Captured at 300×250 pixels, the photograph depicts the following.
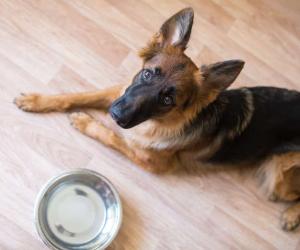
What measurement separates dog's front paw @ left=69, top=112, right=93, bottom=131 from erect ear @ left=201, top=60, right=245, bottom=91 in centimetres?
93

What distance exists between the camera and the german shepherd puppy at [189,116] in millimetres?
2244

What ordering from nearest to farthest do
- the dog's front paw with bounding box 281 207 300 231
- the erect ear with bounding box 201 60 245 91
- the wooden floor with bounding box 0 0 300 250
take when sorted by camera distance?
1. the erect ear with bounding box 201 60 245 91
2. the wooden floor with bounding box 0 0 300 250
3. the dog's front paw with bounding box 281 207 300 231

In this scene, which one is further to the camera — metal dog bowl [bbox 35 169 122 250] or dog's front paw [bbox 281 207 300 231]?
dog's front paw [bbox 281 207 300 231]

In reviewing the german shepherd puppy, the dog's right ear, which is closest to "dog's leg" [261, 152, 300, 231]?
the german shepherd puppy

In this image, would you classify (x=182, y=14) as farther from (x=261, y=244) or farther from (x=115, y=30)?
(x=261, y=244)

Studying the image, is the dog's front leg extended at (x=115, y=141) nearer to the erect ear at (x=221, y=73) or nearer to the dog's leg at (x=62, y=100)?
the dog's leg at (x=62, y=100)

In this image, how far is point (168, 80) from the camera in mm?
2225

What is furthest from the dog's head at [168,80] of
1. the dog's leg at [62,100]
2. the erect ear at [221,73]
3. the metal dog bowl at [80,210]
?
the metal dog bowl at [80,210]

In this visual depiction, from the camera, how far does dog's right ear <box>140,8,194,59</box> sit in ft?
7.26

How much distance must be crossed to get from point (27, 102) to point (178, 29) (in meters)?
1.14

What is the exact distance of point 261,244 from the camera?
291 centimetres

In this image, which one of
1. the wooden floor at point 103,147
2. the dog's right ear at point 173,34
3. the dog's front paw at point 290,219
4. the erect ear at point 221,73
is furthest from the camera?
the dog's front paw at point 290,219

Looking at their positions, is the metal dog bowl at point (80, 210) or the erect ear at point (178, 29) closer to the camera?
the erect ear at point (178, 29)

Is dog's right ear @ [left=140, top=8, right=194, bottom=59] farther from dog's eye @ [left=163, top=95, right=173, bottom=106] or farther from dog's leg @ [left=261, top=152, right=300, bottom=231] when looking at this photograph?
dog's leg @ [left=261, top=152, right=300, bottom=231]
